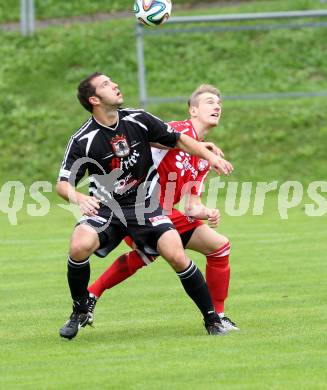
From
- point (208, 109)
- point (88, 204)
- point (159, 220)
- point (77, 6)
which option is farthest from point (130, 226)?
point (77, 6)

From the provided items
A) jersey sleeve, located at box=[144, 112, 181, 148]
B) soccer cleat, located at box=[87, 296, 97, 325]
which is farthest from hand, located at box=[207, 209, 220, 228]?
soccer cleat, located at box=[87, 296, 97, 325]

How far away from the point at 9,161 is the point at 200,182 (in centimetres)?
1285

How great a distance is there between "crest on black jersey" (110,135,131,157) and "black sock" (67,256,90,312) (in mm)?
819

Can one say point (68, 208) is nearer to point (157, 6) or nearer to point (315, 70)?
point (315, 70)

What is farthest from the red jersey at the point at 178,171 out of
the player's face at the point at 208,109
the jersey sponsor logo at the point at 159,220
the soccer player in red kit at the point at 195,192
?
the jersey sponsor logo at the point at 159,220

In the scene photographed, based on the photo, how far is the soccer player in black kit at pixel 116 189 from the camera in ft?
27.4

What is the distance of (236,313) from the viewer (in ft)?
31.3

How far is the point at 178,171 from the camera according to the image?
9062mm

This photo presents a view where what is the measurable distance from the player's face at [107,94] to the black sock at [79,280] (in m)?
1.16

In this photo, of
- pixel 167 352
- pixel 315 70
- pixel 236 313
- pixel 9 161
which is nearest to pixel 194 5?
pixel 315 70

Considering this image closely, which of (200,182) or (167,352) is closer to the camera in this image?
(167,352)

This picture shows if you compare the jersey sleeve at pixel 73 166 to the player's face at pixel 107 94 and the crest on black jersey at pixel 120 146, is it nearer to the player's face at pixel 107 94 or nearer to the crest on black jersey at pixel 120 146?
the crest on black jersey at pixel 120 146

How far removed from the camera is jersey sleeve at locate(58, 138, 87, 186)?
27.5 ft

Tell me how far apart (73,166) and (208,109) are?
1.25 m
